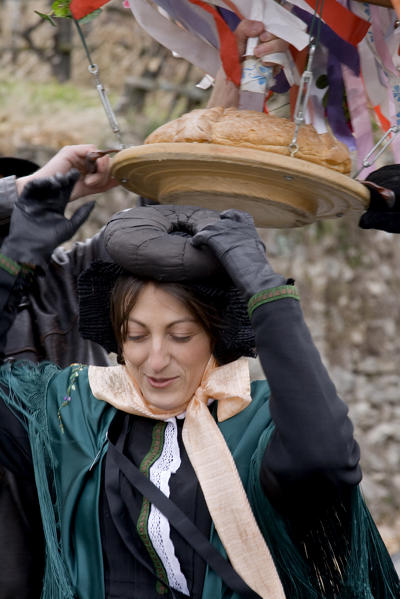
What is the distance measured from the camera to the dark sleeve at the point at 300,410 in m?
1.37

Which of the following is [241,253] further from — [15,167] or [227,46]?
[15,167]

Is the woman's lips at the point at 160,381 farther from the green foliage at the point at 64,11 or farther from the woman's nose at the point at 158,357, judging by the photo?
the green foliage at the point at 64,11

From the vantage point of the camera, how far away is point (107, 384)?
1.77 m

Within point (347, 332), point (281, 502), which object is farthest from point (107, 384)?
point (347, 332)

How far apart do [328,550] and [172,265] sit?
683 millimetres

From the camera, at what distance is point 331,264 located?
260 inches

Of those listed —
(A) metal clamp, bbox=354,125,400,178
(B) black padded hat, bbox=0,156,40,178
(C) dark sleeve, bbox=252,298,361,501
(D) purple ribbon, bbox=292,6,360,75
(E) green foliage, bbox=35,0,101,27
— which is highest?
(B) black padded hat, bbox=0,156,40,178

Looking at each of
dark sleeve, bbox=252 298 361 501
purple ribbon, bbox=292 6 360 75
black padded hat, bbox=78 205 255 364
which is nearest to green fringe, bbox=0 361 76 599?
black padded hat, bbox=78 205 255 364

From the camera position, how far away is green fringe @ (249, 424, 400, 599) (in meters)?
1.52

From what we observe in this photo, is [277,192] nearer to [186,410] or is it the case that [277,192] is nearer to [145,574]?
[186,410]

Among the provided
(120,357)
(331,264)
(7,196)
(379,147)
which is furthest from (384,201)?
(331,264)

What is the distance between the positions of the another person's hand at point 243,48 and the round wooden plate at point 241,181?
22 cm

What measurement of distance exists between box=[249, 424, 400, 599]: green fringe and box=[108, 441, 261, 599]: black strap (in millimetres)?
106

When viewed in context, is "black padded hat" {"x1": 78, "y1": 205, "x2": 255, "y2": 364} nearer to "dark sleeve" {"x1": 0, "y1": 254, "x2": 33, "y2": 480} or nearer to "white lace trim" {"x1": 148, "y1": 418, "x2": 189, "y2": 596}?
"dark sleeve" {"x1": 0, "y1": 254, "x2": 33, "y2": 480}
